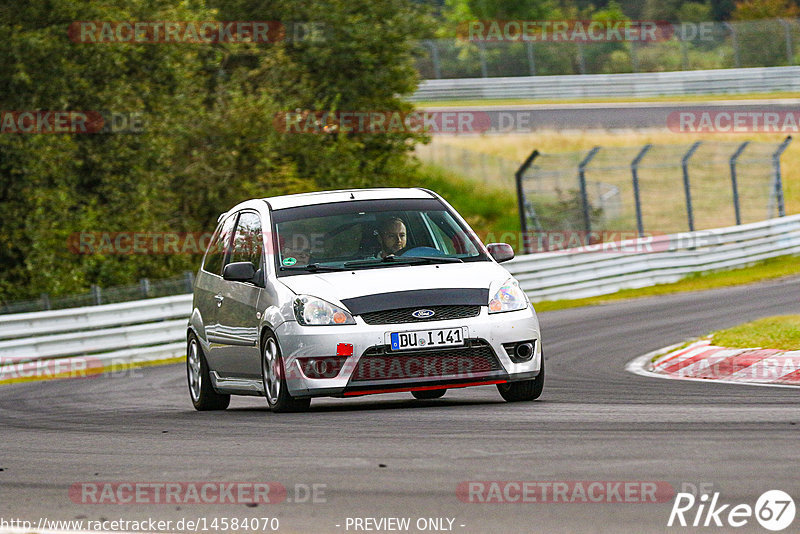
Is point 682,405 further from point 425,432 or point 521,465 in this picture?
point 521,465

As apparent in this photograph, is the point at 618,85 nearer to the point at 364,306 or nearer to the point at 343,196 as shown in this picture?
the point at 343,196

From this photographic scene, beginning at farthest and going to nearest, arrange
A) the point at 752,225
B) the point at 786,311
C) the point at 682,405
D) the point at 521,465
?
the point at 752,225 → the point at 786,311 → the point at 682,405 → the point at 521,465

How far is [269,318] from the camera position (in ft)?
31.4

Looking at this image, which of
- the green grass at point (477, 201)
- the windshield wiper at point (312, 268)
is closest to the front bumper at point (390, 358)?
the windshield wiper at point (312, 268)

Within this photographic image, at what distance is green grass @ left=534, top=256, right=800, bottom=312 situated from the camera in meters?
24.5

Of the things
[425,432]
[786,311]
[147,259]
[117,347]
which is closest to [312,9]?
[147,259]

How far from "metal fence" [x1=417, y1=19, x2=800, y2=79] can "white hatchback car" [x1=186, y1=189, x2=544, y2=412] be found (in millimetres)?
37418

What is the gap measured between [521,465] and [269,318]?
11.5 ft

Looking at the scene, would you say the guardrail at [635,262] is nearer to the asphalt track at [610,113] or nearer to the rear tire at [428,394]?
the rear tire at [428,394]

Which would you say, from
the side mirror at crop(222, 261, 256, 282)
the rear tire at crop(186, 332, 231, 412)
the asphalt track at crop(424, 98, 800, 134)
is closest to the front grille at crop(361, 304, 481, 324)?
the side mirror at crop(222, 261, 256, 282)

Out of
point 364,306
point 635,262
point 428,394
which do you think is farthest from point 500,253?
point 635,262

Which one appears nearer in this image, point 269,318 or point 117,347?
point 269,318

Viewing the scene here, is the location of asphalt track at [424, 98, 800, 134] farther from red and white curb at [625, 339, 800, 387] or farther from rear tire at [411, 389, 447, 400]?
rear tire at [411, 389, 447, 400]

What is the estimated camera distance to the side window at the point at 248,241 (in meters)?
10.5
